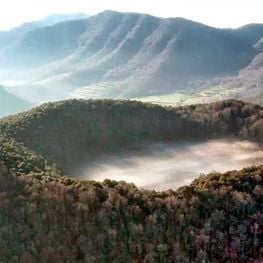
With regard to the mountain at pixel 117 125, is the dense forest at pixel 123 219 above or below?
below

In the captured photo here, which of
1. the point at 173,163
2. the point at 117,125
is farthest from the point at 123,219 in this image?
the point at 117,125

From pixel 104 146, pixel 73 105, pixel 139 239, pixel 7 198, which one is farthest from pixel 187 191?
pixel 73 105

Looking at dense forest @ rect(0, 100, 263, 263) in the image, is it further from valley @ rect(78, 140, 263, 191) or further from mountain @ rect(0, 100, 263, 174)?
mountain @ rect(0, 100, 263, 174)

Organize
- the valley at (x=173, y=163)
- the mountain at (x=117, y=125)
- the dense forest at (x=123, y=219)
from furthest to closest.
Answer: the mountain at (x=117, y=125), the valley at (x=173, y=163), the dense forest at (x=123, y=219)

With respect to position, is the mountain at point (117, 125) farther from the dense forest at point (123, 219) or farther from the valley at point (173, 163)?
the dense forest at point (123, 219)

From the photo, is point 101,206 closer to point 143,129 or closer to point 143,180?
point 143,180

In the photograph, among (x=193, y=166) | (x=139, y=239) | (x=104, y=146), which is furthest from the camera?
(x=104, y=146)

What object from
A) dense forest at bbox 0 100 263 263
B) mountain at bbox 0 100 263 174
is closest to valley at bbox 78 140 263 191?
mountain at bbox 0 100 263 174

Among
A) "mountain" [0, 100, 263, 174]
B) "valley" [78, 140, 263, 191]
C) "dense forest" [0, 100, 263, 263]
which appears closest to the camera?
"dense forest" [0, 100, 263, 263]

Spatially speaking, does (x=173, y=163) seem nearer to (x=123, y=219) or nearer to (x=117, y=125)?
(x=117, y=125)

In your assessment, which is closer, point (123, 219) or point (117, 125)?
point (123, 219)

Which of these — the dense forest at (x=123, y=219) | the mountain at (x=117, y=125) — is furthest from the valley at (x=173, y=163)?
the dense forest at (x=123, y=219)
